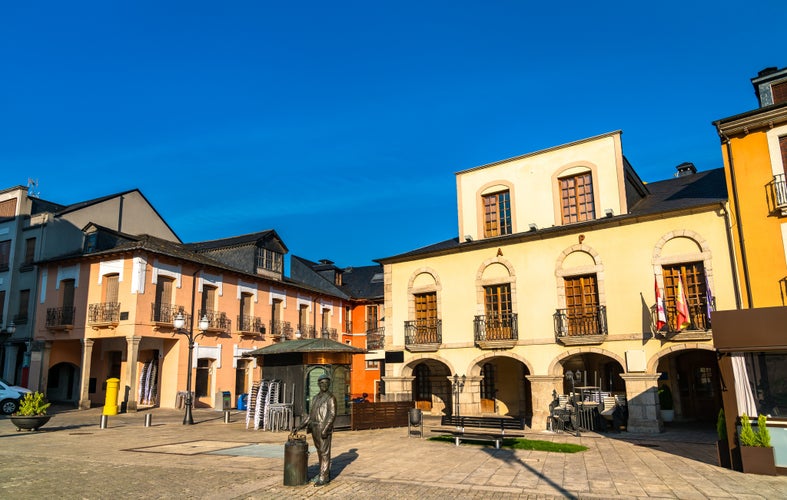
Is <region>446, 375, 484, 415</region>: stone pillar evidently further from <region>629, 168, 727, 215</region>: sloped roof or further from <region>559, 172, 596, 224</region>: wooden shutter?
<region>629, 168, 727, 215</region>: sloped roof

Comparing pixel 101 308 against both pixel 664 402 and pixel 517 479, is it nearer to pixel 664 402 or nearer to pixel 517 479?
pixel 517 479

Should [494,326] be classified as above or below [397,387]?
above

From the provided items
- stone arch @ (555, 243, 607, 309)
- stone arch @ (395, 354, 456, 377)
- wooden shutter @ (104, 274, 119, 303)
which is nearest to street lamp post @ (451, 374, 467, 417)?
stone arch @ (395, 354, 456, 377)

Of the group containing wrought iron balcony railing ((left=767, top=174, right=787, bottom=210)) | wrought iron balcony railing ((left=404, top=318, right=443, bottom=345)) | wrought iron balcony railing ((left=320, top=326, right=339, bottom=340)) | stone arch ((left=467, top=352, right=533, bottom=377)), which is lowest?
stone arch ((left=467, top=352, right=533, bottom=377))

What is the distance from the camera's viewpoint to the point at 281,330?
3403cm

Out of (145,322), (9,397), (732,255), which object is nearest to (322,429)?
(732,255)

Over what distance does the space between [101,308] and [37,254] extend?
21.4 feet

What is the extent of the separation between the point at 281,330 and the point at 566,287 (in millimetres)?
20005

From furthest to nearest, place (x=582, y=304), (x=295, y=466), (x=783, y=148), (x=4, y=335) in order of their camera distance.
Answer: (x=4, y=335) → (x=582, y=304) → (x=783, y=148) → (x=295, y=466)

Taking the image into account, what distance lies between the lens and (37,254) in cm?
2900

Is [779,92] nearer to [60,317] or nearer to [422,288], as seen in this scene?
[422,288]

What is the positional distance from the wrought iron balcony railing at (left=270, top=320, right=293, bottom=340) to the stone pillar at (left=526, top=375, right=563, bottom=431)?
1876cm

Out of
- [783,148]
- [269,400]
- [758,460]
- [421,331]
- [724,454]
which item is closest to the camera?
[758,460]

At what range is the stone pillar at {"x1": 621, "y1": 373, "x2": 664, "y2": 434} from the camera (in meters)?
16.8
